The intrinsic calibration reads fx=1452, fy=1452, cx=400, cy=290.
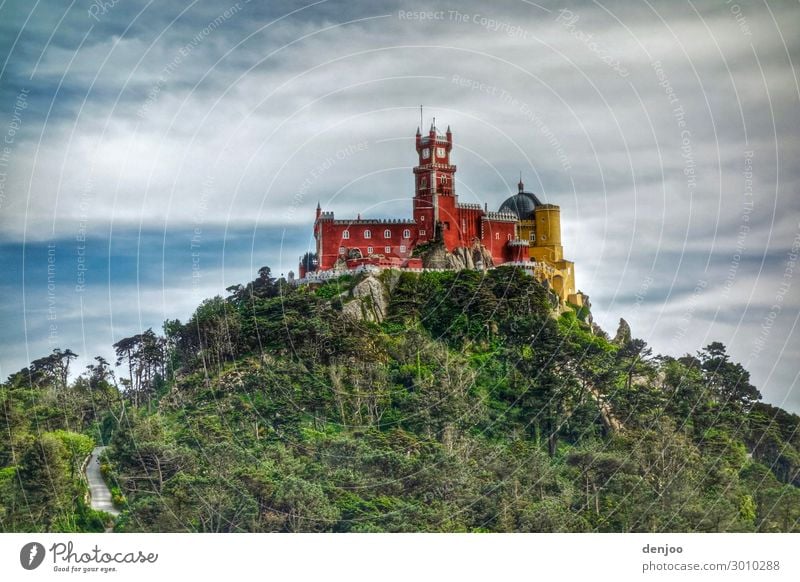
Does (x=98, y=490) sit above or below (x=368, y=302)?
below

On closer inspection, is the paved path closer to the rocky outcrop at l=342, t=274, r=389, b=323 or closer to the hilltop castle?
the rocky outcrop at l=342, t=274, r=389, b=323

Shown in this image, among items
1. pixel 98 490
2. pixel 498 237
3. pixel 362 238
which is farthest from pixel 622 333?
pixel 98 490

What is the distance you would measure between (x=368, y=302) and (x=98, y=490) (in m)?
16.8

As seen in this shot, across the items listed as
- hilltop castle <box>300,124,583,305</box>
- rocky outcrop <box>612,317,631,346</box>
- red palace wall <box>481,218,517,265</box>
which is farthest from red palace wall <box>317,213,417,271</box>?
rocky outcrop <box>612,317,631,346</box>

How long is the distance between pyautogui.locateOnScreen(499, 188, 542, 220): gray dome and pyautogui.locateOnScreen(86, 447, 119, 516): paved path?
88.7 feet

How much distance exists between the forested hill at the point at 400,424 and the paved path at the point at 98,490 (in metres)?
0.69

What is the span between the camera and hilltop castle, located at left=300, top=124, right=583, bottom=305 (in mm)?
71688

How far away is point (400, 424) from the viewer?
61969mm

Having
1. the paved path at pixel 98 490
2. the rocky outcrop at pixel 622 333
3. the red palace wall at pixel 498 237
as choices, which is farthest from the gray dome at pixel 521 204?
the paved path at pixel 98 490

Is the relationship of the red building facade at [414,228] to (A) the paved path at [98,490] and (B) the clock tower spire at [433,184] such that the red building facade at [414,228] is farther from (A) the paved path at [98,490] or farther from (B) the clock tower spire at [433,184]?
(A) the paved path at [98,490]

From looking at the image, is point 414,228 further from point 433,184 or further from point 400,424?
point 400,424

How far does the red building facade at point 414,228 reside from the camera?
235 feet
